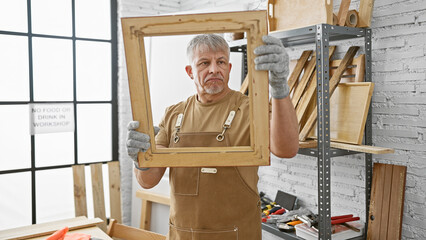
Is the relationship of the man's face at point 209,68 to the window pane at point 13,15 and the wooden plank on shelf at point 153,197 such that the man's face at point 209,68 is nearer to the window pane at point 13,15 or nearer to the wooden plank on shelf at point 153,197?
the wooden plank on shelf at point 153,197

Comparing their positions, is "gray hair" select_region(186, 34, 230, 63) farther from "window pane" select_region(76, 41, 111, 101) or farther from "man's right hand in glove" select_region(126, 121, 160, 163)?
"window pane" select_region(76, 41, 111, 101)

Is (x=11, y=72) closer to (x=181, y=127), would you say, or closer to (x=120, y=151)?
(x=120, y=151)

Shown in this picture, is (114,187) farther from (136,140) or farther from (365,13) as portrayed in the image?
(365,13)

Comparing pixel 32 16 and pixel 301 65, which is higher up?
pixel 32 16

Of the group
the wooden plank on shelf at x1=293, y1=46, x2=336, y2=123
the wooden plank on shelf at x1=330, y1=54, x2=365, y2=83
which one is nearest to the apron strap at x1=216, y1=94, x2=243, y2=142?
the wooden plank on shelf at x1=293, y1=46, x2=336, y2=123

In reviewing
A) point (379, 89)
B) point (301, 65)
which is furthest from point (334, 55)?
point (379, 89)

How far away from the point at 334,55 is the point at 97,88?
2.29 meters

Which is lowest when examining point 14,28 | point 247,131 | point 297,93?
point 247,131

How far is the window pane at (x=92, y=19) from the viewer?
11.7 ft

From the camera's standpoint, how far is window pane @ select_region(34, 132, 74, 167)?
340 cm

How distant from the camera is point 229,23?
1.30m

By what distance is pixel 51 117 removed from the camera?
342 cm

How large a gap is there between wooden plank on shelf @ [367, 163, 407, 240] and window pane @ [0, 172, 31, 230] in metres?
2.80

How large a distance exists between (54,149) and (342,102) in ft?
8.44
